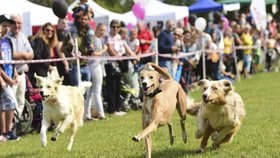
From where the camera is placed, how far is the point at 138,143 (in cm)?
801

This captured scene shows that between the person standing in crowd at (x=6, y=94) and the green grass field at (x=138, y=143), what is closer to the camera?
the green grass field at (x=138, y=143)

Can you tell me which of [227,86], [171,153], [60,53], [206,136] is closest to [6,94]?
[60,53]

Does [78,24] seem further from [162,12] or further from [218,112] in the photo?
[162,12]

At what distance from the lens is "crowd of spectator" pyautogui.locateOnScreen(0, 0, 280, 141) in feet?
30.9

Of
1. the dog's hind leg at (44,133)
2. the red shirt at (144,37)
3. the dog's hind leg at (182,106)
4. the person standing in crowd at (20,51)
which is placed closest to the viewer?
the dog's hind leg at (44,133)

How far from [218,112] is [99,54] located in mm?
5293

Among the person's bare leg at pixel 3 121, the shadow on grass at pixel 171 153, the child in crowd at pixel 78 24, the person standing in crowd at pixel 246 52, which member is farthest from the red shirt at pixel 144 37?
the shadow on grass at pixel 171 153

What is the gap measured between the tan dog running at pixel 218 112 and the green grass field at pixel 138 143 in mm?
222

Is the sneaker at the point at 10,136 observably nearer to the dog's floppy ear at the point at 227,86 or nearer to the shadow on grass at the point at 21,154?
the shadow on grass at the point at 21,154

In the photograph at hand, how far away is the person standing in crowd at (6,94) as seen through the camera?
9.13 metres

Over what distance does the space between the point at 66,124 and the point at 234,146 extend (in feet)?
7.58

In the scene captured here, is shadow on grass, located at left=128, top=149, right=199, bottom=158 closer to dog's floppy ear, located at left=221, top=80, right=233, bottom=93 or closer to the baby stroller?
dog's floppy ear, located at left=221, top=80, right=233, bottom=93

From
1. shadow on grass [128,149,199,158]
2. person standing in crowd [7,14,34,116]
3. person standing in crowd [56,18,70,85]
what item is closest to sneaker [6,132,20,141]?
person standing in crowd [7,14,34,116]

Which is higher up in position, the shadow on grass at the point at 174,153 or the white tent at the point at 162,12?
the white tent at the point at 162,12
